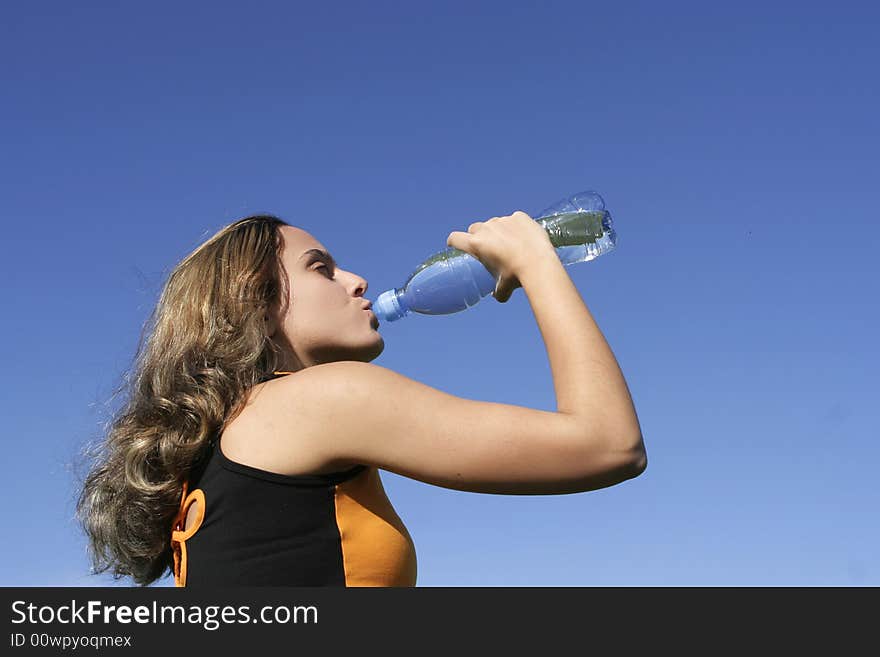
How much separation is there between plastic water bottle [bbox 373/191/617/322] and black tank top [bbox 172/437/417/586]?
2.33m

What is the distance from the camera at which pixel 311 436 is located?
3113mm

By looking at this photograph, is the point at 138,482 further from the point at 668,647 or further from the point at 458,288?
the point at 458,288

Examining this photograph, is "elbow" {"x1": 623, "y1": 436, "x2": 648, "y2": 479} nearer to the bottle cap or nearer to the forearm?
the forearm

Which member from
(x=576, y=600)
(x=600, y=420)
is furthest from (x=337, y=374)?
(x=576, y=600)

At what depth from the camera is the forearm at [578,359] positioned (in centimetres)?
302

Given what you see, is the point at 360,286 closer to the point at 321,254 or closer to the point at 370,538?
→ the point at 321,254

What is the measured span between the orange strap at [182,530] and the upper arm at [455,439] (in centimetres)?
53

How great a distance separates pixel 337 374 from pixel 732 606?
5.71 feet

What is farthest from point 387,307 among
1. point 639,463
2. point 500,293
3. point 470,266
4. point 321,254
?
point 639,463

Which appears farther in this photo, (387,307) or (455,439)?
(387,307)

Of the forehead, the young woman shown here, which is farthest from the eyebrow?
the young woman

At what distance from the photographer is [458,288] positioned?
5.64m

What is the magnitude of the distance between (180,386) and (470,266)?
91.8 inches

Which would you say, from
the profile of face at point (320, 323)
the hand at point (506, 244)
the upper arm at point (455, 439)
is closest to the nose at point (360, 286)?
the profile of face at point (320, 323)
